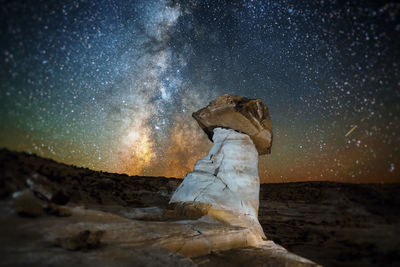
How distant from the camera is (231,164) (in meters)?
6.80

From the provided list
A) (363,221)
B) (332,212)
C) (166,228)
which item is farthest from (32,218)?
(332,212)

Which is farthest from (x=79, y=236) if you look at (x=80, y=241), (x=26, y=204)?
(x=26, y=204)

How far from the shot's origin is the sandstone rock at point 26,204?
1.97 metres

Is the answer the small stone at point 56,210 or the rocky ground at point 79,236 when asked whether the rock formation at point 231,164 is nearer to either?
the rocky ground at point 79,236

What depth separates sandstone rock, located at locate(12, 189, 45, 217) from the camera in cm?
197

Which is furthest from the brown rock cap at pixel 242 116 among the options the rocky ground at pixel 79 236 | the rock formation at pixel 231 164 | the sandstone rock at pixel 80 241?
the sandstone rock at pixel 80 241

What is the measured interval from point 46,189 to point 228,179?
196 inches

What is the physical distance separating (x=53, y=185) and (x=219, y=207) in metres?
4.05

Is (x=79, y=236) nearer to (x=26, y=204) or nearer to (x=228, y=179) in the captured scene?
(x=26, y=204)

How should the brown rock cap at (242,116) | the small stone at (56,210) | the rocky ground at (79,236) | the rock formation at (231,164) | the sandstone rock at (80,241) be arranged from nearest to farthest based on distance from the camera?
1. the rocky ground at (79,236)
2. the sandstone rock at (80,241)
3. the small stone at (56,210)
4. the rock formation at (231,164)
5. the brown rock cap at (242,116)

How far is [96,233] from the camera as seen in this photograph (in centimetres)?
237

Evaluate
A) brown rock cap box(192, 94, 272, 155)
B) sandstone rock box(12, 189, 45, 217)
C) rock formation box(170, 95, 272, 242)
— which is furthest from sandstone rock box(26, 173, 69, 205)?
brown rock cap box(192, 94, 272, 155)

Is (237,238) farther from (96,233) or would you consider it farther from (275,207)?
(275,207)

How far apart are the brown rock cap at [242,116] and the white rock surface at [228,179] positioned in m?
0.35
